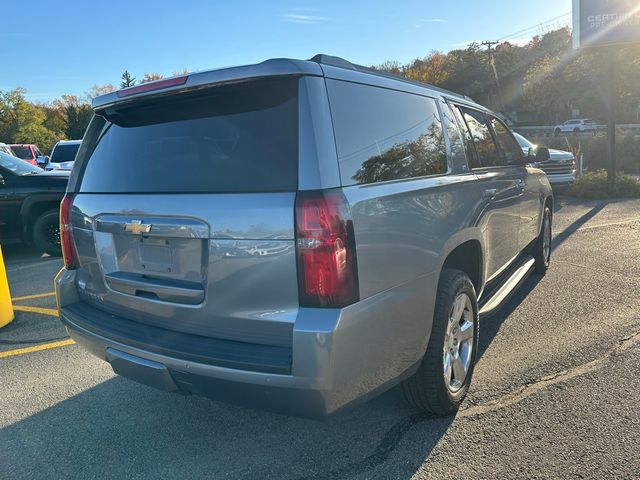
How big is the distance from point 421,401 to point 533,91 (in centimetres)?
5343

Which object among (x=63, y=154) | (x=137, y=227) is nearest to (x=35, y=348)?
(x=137, y=227)

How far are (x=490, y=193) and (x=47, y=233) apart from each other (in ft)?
24.6

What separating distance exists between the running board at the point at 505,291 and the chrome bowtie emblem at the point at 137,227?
2.39 meters

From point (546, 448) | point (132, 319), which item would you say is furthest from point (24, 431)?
point (546, 448)

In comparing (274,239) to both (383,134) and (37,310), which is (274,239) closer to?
(383,134)

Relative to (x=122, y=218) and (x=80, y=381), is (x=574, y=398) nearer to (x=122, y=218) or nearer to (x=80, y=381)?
(x=122, y=218)

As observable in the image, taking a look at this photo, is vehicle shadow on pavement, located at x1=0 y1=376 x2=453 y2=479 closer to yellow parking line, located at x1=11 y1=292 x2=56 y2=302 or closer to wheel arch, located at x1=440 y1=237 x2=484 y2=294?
wheel arch, located at x1=440 y1=237 x2=484 y2=294

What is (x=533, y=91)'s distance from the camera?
50.0 meters

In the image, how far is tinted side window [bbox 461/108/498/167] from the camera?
4023 mm

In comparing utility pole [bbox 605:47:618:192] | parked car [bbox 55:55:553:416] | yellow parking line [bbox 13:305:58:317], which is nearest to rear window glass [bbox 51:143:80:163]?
yellow parking line [bbox 13:305:58:317]

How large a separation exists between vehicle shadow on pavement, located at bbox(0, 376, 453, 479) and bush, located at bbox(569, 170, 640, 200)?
11.9 meters

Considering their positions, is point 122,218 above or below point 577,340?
above

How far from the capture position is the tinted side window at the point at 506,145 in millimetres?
4715

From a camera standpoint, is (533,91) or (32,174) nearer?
(32,174)
